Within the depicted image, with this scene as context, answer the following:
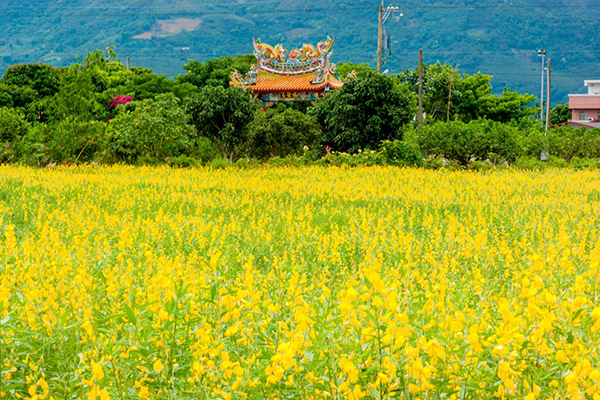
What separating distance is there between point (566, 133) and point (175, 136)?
12456mm

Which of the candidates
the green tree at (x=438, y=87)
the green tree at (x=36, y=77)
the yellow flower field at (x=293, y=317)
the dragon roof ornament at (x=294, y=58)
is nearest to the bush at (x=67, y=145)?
the yellow flower field at (x=293, y=317)

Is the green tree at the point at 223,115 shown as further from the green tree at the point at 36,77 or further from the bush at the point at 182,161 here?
the green tree at the point at 36,77

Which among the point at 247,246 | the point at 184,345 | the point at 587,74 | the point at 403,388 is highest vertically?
the point at 403,388

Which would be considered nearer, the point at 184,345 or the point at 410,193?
the point at 184,345

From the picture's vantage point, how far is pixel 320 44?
91.6 ft

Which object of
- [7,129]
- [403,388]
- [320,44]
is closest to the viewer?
[403,388]

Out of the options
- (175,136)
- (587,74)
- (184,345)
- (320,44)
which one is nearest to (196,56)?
(587,74)

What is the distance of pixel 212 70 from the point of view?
3284 centimetres

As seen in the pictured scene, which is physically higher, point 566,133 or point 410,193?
point 410,193

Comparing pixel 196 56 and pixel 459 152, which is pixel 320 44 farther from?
pixel 196 56

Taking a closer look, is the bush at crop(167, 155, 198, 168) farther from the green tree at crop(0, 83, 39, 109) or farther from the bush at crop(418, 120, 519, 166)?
the green tree at crop(0, 83, 39, 109)

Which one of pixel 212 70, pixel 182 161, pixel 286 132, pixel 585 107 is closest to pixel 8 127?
pixel 182 161

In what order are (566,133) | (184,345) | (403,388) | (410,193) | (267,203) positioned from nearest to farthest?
(403,388) → (184,345) → (267,203) → (410,193) → (566,133)

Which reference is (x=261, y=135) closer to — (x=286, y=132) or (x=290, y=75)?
(x=286, y=132)
